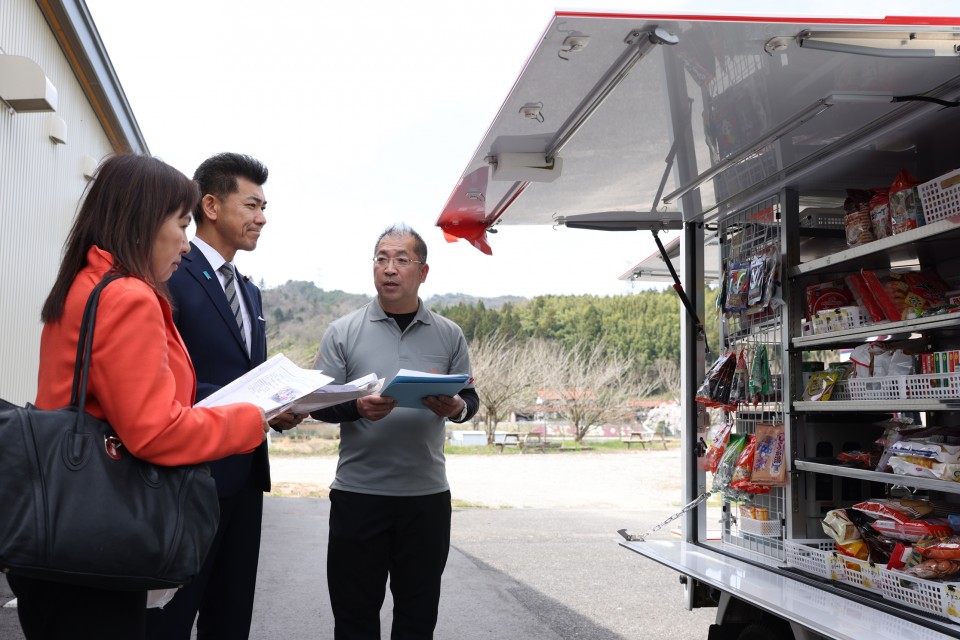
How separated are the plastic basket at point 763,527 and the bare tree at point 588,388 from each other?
36.3 m

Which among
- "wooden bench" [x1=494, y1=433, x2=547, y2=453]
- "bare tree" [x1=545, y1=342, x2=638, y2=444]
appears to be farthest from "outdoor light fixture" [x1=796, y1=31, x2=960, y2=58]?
"bare tree" [x1=545, y1=342, x2=638, y2=444]

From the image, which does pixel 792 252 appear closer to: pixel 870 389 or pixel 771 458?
pixel 870 389

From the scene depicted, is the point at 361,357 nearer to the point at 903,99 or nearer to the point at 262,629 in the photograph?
the point at 903,99

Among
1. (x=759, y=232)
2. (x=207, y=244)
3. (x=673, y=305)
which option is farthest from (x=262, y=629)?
(x=673, y=305)

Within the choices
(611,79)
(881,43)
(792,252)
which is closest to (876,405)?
(792,252)

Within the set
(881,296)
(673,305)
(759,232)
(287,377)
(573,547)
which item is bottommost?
(573,547)

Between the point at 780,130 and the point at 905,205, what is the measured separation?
0.55 m

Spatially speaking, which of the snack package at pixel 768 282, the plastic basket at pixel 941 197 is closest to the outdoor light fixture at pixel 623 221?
the snack package at pixel 768 282

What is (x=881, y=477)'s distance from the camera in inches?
124

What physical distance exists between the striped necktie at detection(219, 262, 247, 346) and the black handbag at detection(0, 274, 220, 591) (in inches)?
38.9

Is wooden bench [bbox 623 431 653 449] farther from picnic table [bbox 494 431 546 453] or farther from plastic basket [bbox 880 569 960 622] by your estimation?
plastic basket [bbox 880 569 960 622]

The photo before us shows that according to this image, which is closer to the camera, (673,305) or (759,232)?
(759,232)

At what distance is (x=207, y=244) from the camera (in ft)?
9.26

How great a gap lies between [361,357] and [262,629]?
268cm
